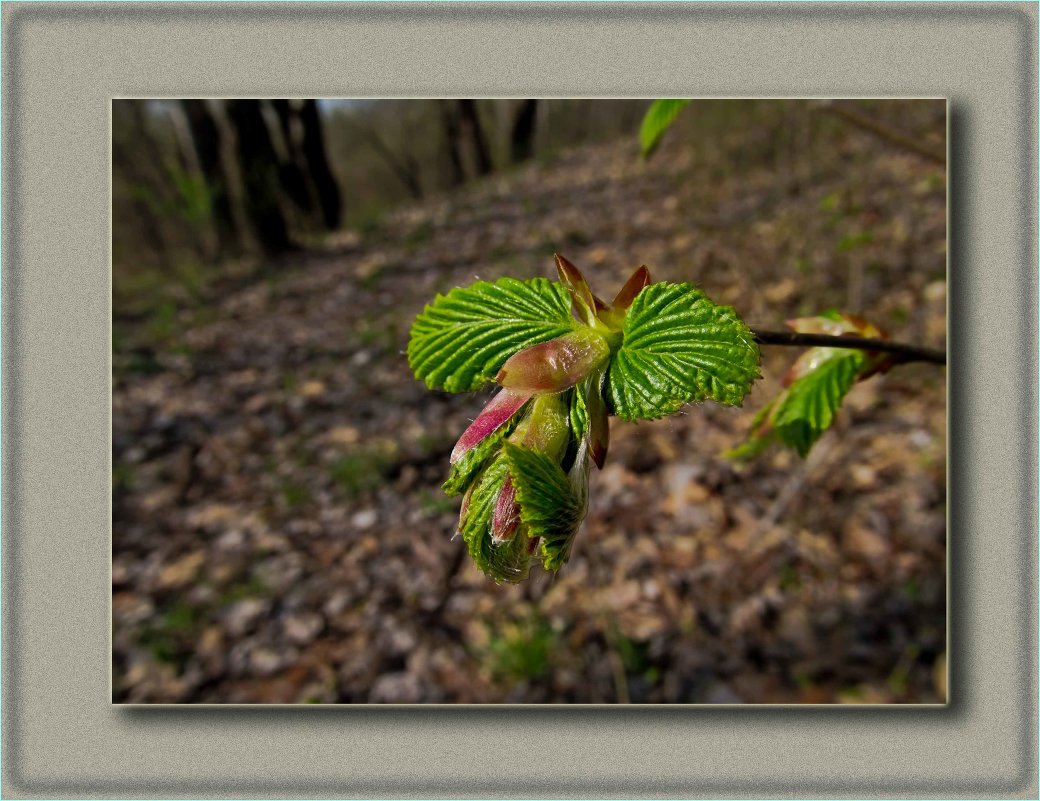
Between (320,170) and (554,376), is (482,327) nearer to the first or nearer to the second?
(554,376)

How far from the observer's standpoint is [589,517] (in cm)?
163

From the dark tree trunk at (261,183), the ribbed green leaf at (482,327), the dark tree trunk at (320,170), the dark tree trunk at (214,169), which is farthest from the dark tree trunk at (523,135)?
the ribbed green leaf at (482,327)

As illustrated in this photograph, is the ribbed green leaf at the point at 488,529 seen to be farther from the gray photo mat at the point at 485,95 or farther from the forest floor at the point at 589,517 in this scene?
the gray photo mat at the point at 485,95

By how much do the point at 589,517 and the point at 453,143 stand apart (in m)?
2.40

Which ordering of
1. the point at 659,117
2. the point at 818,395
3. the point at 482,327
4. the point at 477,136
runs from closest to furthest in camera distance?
the point at 482,327
the point at 818,395
the point at 659,117
the point at 477,136

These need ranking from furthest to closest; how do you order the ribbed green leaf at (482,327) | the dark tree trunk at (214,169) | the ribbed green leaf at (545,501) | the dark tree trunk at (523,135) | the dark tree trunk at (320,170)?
the dark tree trunk at (214,169) < the dark tree trunk at (523,135) < the dark tree trunk at (320,170) < the ribbed green leaf at (482,327) < the ribbed green leaf at (545,501)

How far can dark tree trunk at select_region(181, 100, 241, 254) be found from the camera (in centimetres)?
289

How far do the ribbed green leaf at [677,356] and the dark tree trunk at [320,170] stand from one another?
2.01m

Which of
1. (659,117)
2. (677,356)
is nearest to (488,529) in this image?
(677,356)

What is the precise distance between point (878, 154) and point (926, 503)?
147 centimetres

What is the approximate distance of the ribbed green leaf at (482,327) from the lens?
398 millimetres

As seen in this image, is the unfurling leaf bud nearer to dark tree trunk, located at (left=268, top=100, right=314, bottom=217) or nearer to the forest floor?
the forest floor

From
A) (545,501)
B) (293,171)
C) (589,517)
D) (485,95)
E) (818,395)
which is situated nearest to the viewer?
(545,501)

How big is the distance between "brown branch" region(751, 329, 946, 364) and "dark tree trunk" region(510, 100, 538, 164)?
7.42 ft
